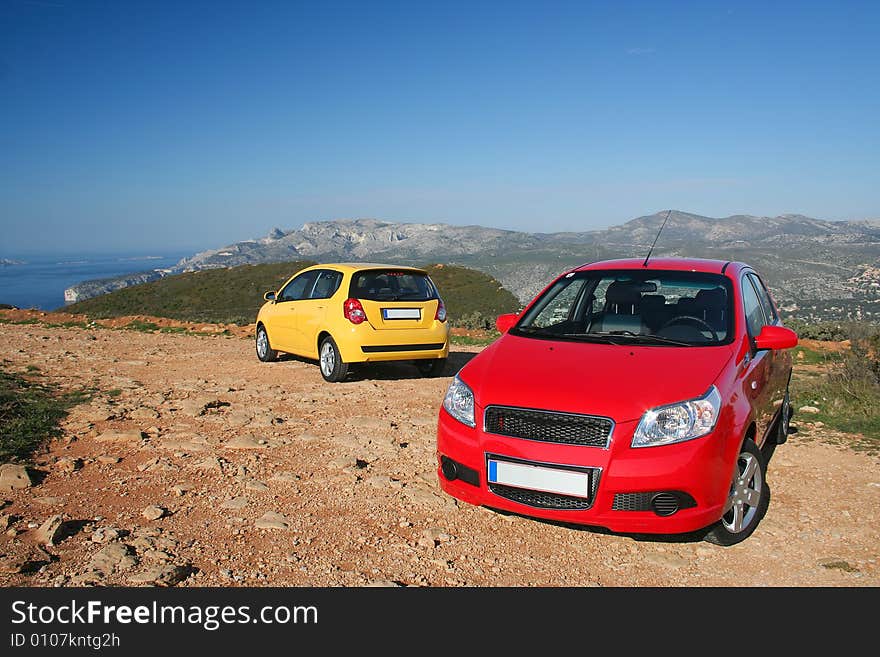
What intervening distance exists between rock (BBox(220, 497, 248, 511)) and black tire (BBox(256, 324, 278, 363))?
21.5 feet

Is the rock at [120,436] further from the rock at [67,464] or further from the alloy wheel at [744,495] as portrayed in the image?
the alloy wheel at [744,495]

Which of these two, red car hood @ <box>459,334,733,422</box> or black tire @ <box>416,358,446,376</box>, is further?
black tire @ <box>416,358,446,376</box>

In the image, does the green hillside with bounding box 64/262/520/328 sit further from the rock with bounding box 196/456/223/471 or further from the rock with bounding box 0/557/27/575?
the rock with bounding box 0/557/27/575

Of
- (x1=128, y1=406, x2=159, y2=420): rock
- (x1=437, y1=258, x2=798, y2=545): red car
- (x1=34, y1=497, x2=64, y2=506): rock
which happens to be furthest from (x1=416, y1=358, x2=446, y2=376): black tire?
(x1=34, y1=497, x2=64, y2=506): rock

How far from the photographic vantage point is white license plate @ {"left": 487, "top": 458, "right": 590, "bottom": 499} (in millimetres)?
3611

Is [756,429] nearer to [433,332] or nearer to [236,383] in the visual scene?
[433,332]

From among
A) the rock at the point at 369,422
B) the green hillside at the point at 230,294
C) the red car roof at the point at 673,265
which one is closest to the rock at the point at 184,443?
the rock at the point at 369,422

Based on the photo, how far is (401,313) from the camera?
906 centimetres

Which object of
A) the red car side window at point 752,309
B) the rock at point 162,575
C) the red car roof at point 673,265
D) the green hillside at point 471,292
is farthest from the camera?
the green hillside at point 471,292

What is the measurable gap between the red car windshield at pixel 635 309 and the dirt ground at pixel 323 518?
1.35 metres

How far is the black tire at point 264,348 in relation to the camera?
11102 millimetres

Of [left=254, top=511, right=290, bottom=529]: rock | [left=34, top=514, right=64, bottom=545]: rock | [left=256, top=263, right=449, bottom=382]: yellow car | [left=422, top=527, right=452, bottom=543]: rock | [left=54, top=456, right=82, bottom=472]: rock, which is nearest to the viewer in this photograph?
[left=34, top=514, right=64, bottom=545]: rock

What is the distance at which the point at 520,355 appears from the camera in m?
4.54

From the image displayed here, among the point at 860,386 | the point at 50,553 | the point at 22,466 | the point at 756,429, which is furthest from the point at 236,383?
the point at 860,386
